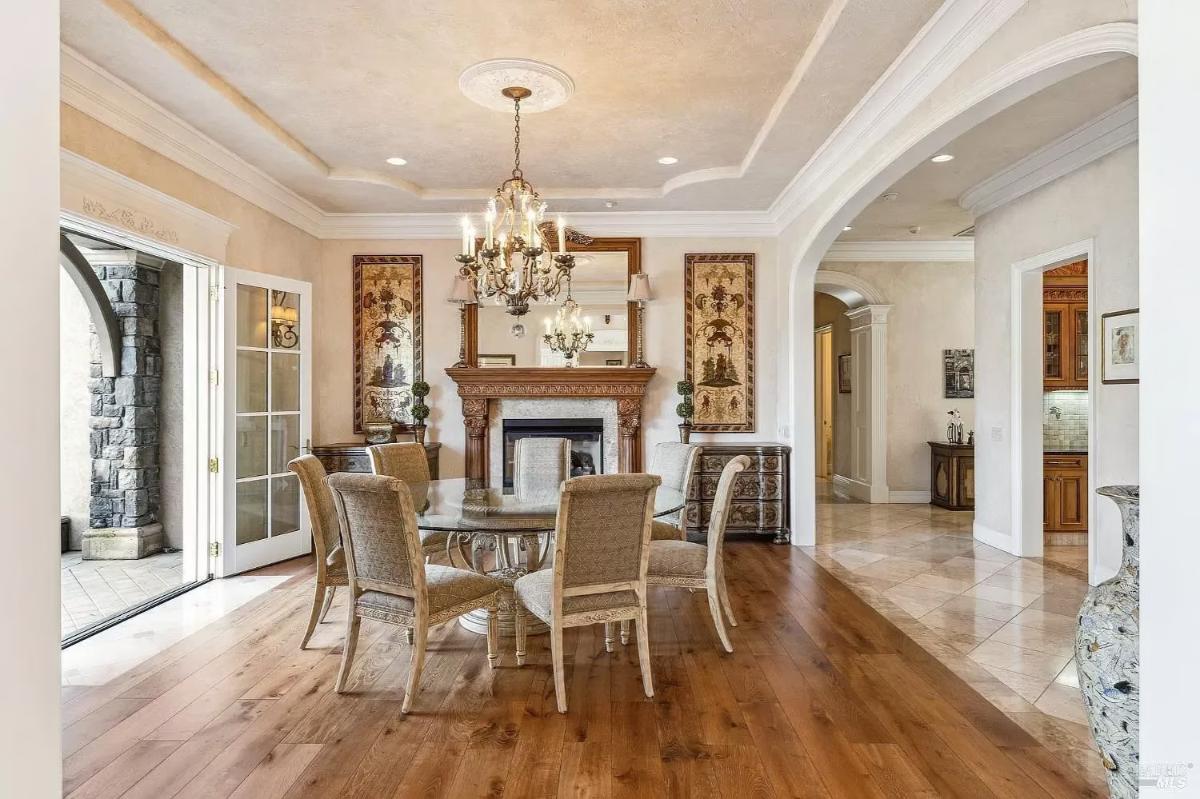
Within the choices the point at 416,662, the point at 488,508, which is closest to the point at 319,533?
the point at 488,508

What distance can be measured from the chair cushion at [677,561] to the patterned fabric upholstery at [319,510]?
1487mm

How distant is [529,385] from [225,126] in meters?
2.89

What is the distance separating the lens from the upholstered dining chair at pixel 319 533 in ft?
10.5

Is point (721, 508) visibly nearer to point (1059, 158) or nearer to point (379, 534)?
point (379, 534)

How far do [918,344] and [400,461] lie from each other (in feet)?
20.2

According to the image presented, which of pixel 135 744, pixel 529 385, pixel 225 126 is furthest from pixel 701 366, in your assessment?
pixel 135 744

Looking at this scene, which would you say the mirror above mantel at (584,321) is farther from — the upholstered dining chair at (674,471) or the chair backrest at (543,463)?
the upholstered dining chair at (674,471)

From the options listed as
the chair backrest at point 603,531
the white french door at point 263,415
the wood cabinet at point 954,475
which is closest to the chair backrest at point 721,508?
the chair backrest at point 603,531

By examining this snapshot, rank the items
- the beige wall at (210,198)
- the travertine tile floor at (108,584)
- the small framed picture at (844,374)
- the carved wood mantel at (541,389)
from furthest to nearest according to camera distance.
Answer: the small framed picture at (844,374) < the carved wood mantel at (541,389) < the travertine tile floor at (108,584) < the beige wall at (210,198)

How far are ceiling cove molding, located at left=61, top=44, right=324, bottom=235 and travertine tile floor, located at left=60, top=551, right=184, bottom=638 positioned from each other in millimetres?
2664

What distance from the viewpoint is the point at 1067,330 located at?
6.45 metres

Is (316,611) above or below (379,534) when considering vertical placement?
below

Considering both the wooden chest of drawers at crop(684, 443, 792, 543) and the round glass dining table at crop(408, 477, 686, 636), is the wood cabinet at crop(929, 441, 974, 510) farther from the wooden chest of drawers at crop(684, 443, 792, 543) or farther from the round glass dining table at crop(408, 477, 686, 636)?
the round glass dining table at crop(408, 477, 686, 636)

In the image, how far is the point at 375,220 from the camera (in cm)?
601
